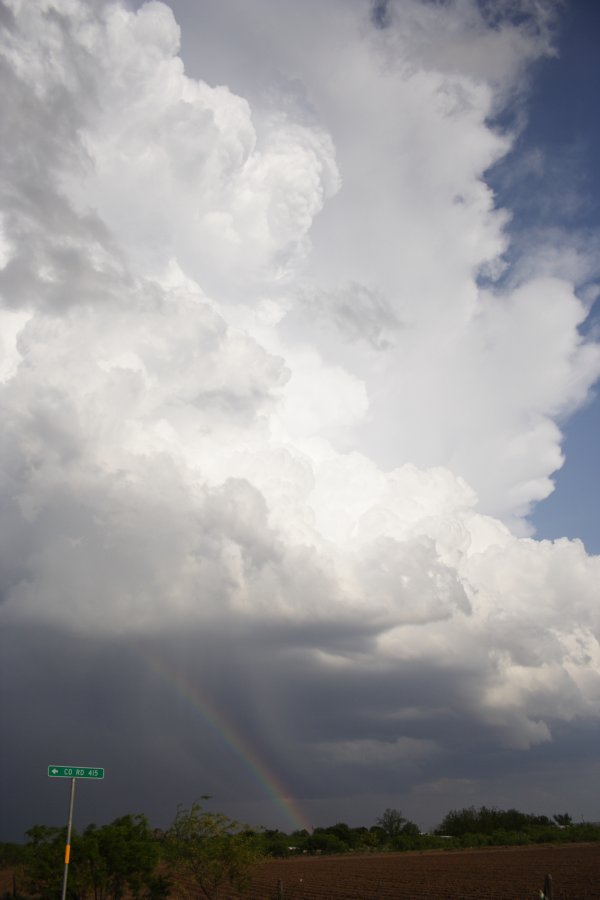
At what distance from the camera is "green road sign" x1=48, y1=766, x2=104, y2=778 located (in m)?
24.8

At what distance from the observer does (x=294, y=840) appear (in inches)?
7234

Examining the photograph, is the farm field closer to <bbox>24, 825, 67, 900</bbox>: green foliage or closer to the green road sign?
<bbox>24, 825, 67, 900</bbox>: green foliage

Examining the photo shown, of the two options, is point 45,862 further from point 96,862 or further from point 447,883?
point 447,883

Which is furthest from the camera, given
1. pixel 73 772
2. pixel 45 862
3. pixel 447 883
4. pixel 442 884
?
pixel 447 883

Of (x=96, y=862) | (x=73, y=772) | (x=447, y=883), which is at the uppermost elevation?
(x=73, y=772)

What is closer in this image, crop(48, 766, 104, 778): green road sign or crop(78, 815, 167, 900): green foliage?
crop(48, 766, 104, 778): green road sign

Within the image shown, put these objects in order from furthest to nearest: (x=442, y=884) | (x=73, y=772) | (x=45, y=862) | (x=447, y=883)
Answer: (x=447, y=883)
(x=442, y=884)
(x=45, y=862)
(x=73, y=772)

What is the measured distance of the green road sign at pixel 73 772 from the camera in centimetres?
2483

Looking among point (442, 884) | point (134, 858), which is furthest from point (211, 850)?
point (442, 884)

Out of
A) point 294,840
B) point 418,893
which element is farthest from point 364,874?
point 294,840

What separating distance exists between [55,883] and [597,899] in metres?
35.0

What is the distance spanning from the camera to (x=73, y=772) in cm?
2508

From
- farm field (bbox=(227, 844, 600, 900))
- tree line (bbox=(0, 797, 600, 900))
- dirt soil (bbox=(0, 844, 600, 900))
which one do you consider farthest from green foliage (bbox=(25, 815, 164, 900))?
farm field (bbox=(227, 844, 600, 900))

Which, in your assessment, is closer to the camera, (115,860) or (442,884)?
(115,860)
